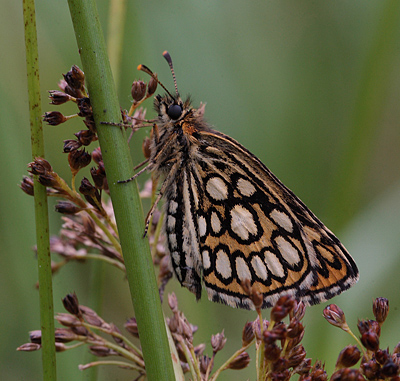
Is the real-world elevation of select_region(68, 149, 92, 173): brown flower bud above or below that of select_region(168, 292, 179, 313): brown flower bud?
above

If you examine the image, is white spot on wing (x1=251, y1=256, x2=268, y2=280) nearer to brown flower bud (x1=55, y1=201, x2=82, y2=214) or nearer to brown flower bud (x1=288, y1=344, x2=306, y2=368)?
brown flower bud (x1=288, y1=344, x2=306, y2=368)

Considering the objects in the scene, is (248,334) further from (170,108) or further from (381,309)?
(170,108)

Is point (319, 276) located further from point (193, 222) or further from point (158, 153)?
point (158, 153)

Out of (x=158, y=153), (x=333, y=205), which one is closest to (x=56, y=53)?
(x=158, y=153)

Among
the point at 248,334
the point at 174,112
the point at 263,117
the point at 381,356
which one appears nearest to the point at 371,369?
the point at 381,356

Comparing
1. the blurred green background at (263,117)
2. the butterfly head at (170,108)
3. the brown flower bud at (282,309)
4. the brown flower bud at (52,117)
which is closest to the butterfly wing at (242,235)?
the butterfly head at (170,108)

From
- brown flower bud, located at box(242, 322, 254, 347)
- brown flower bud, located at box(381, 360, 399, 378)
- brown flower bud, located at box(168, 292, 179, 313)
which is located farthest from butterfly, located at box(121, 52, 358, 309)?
brown flower bud, located at box(381, 360, 399, 378)
